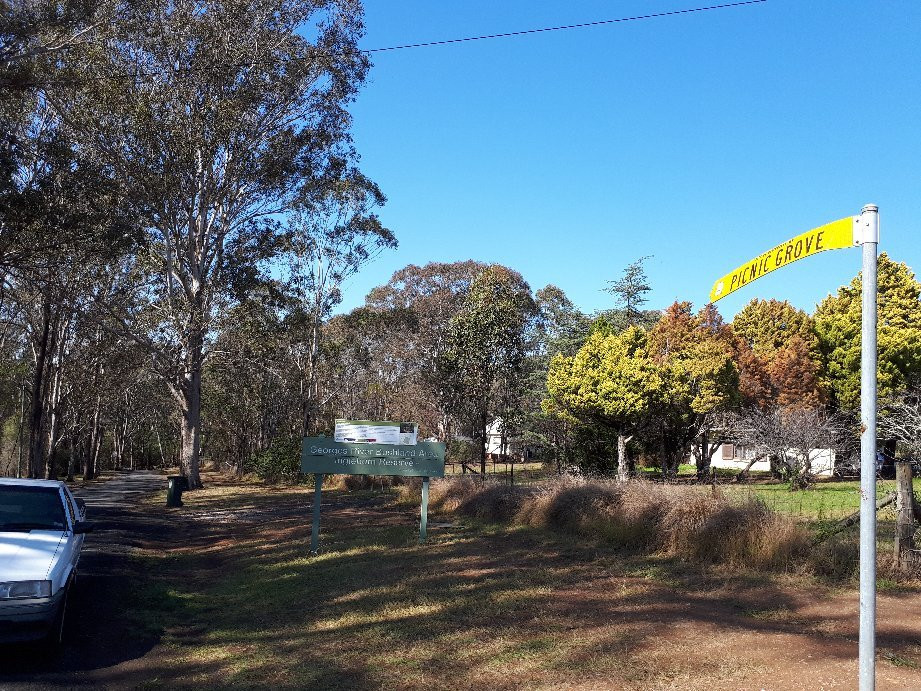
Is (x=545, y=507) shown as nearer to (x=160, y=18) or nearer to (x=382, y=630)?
(x=382, y=630)

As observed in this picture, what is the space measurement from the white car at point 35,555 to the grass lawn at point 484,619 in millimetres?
1095

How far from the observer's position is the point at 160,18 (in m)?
25.3

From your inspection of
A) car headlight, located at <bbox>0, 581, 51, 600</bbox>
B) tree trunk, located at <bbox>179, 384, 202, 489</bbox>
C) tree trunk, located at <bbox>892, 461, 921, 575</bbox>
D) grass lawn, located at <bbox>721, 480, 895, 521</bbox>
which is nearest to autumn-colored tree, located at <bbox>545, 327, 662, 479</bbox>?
grass lawn, located at <bbox>721, 480, 895, 521</bbox>

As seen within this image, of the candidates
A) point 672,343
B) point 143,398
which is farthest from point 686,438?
point 143,398

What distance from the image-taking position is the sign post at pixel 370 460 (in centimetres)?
1388

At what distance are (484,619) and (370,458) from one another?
6468mm

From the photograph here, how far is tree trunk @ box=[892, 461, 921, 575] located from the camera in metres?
9.14

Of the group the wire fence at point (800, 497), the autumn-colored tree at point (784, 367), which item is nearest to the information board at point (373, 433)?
the wire fence at point (800, 497)

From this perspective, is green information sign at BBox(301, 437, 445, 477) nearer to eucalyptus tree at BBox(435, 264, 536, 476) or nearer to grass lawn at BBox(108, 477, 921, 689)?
grass lawn at BBox(108, 477, 921, 689)

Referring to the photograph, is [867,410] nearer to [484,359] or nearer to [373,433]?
[373,433]

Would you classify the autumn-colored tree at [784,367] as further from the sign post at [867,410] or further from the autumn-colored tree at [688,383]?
the sign post at [867,410]

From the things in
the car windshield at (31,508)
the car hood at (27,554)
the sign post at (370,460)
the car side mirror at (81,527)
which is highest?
the sign post at (370,460)

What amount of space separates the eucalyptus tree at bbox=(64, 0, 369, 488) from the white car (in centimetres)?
1692

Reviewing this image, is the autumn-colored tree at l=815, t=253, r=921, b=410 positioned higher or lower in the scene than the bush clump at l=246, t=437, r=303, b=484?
higher
